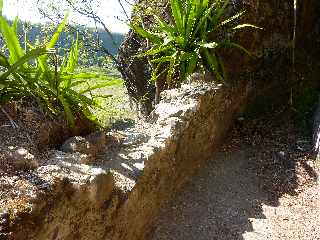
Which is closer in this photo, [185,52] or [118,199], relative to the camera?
[118,199]

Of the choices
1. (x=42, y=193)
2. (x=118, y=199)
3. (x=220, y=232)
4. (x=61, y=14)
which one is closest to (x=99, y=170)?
(x=118, y=199)

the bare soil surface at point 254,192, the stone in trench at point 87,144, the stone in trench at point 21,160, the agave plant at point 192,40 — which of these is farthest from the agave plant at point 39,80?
the agave plant at point 192,40

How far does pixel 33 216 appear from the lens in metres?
2.68

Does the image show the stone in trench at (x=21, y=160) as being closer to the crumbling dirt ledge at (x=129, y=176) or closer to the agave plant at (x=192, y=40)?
the crumbling dirt ledge at (x=129, y=176)

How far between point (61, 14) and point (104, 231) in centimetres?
884

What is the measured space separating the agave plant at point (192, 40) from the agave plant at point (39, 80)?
1658 mm

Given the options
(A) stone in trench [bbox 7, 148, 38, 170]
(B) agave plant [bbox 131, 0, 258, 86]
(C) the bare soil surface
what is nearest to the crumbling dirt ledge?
(A) stone in trench [bbox 7, 148, 38, 170]

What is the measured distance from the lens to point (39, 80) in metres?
4.02

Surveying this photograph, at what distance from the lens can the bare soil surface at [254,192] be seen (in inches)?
180

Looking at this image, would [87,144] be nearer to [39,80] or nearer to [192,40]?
[39,80]

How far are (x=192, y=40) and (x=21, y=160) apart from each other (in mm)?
3237

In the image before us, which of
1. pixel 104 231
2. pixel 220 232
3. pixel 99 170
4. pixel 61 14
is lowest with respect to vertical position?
pixel 220 232

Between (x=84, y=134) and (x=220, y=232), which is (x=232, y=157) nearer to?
(x=220, y=232)

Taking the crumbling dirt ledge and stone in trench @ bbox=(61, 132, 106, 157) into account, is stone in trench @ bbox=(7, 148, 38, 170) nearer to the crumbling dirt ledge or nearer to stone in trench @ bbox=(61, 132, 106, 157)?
the crumbling dirt ledge
